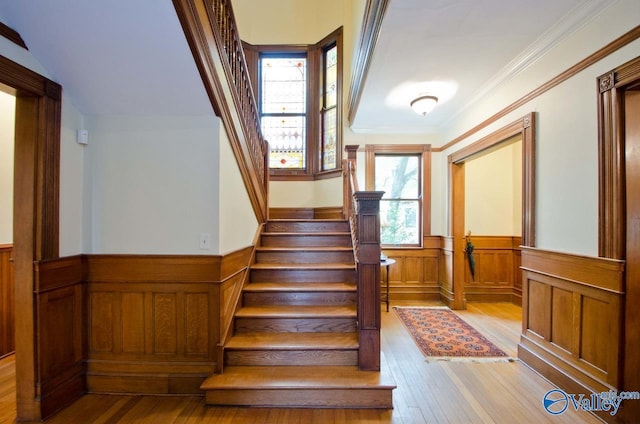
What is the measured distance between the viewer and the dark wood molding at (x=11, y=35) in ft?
5.43

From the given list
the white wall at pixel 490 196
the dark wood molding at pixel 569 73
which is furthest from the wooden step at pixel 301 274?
the white wall at pixel 490 196

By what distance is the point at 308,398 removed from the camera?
2.03m

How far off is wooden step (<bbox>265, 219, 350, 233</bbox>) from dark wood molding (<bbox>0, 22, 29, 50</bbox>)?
2511 mm

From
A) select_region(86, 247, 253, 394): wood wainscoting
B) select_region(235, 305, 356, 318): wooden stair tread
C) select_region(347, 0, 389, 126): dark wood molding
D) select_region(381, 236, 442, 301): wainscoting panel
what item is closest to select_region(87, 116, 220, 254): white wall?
select_region(86, 247, 253, 394): wood wainscoting

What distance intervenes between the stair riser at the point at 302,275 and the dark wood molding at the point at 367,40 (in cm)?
201

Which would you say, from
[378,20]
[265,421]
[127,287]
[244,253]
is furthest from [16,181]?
[378,20]

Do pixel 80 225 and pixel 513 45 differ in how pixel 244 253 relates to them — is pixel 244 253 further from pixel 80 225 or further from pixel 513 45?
pixel 513 45

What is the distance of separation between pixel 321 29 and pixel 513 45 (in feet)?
11.6

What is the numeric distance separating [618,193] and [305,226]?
2.82m

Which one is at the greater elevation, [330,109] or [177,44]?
[330,109]

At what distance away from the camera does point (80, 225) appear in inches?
85.0

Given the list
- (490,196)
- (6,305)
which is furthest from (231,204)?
(490,196)

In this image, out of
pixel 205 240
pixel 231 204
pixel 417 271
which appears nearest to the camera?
pixel 205 240

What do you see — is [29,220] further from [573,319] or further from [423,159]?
[423,159]
